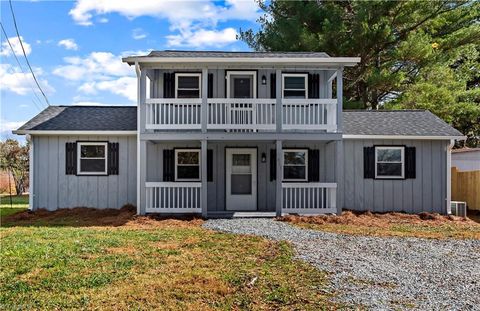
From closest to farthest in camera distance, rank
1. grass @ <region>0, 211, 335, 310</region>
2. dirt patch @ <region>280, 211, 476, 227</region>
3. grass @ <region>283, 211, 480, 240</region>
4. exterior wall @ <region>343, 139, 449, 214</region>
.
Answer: grass @ <region>0, 211, 335, 310</region>
grass @ <region>283, 211, 480, 240</region>
dirt patch @ <region>280, 211, 476, 227</region>
exterior wall @ <region>343, 139, 449, 214</region>

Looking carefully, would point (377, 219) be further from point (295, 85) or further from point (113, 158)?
point (113, 158)

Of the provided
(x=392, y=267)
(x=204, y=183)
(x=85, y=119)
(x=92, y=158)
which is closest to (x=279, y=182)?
(x=204, y=183)

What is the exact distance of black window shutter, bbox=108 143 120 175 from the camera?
544 inches

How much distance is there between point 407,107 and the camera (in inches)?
811

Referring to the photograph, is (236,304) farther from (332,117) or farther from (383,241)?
(332,117)

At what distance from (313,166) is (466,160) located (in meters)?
8.73

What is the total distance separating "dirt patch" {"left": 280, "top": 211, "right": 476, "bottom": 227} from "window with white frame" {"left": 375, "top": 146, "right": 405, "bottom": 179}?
137 centimetres

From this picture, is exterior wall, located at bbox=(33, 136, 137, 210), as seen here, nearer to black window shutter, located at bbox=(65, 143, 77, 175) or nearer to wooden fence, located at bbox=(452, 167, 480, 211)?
black window shutter, located at bbox=(65, 143, 77, 175)

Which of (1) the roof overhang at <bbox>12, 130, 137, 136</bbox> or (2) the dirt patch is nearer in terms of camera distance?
(2) the dirt patch

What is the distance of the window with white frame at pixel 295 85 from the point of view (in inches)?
547

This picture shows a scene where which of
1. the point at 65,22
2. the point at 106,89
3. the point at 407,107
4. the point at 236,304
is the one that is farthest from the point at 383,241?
the point at 106,89

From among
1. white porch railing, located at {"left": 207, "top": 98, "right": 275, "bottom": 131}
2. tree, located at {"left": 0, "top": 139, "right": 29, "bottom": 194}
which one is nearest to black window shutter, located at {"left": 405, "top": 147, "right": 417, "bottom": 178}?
white porch railing, located at {"left": 207, "top": 98, "right": 275, "bottom": 131}

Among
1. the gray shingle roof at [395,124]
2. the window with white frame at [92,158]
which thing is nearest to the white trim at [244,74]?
the gray shingle roof at [395,124]

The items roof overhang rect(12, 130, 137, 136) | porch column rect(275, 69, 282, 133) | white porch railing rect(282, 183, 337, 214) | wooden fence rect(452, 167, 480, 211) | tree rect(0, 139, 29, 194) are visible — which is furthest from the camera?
tree rect(0, 139, 29, 194)
